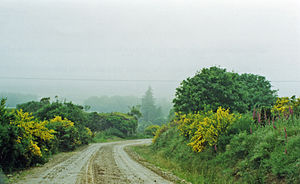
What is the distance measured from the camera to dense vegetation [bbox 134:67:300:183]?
8477mm

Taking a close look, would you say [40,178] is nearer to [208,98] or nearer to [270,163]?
[270,163]

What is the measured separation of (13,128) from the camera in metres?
11.0

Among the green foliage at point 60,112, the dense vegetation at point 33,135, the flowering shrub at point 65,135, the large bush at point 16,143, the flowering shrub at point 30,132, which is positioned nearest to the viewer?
the large bush at point 16,143

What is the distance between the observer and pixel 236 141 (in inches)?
454

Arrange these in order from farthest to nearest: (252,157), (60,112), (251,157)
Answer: (60,112) → (251,157) → (252,157)

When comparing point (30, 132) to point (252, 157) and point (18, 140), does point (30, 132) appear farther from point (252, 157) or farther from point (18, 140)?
point (252, 157)

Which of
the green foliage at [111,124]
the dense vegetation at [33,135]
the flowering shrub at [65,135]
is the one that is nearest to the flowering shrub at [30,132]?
the dense vegetation at [33,135]

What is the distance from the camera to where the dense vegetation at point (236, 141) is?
848 cm

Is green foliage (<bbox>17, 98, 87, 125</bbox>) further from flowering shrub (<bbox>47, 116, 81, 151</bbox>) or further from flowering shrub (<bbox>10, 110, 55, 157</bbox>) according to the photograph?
flowering shrub (<bbox>10, 110, 55, 157</bbox>)

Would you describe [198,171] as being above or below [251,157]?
below

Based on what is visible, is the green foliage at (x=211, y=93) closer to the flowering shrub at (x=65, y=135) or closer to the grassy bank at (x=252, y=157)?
the grassy bank at (x=252, y=157)

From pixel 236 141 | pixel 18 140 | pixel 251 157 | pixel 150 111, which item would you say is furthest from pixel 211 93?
pixel 150 111

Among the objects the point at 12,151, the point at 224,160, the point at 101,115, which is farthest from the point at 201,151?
the point at 101,115

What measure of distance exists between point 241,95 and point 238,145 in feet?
39.6
